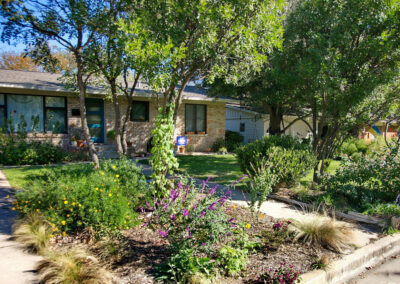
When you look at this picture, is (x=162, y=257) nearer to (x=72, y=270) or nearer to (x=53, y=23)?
(x=72, y=270)

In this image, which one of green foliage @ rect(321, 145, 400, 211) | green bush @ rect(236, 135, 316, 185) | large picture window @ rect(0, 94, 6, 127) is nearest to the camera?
green foliage @ rect(321, 145, 400, 211)

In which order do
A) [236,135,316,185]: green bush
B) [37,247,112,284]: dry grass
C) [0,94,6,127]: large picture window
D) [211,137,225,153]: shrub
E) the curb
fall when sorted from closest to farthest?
[37,247,112,284]: dry grass < the curb < [236,135,316,185]: green bush < [0,94,6,127]: large picture window < [211,137,225,153]: shrub

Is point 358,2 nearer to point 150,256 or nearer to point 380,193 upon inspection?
point 380,193

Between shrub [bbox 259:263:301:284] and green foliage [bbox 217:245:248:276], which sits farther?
green foliage [bbox 217:245:248:276]

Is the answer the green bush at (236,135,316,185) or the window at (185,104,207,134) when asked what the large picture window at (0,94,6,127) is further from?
the green bush at (236,135,316,185)

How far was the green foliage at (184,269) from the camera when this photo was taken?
10.4ft

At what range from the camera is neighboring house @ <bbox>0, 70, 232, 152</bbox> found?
12.4 meters

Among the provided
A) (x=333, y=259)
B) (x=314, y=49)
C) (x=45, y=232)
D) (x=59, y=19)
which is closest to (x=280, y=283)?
(x=333, y=259)

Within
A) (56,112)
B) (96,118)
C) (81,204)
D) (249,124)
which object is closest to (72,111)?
(56,112)

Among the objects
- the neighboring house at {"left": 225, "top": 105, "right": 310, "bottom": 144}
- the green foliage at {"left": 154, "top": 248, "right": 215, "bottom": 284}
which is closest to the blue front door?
the neighboring house at {"left": 225, "top": 105, "right": 310, "bottom": 144}

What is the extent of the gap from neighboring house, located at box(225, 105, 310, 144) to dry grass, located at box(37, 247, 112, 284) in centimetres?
1584

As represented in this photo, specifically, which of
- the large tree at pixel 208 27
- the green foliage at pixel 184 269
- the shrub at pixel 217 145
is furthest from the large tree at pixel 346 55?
the shrub at pixel 217 145

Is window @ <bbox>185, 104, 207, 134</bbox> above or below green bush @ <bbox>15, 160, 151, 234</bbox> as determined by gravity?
above

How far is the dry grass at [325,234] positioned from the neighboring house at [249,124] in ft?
45.8
